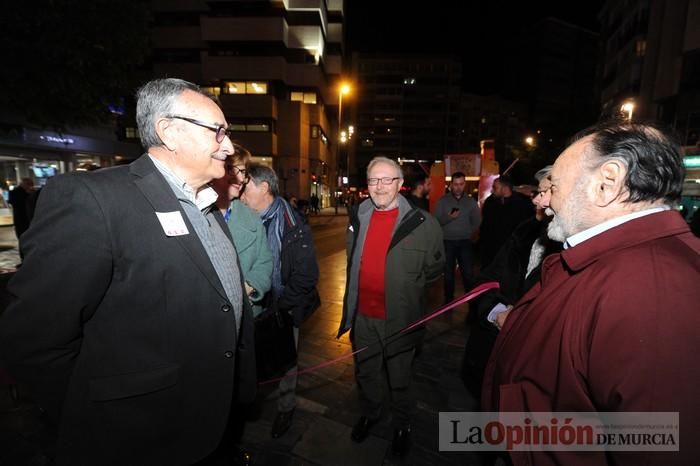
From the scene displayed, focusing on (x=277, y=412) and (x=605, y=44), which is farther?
(x=605, y=44)

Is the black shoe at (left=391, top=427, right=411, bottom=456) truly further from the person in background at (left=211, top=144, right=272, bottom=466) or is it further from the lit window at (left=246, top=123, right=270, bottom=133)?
the lit window at (left=246, top=123, right=270, bottom=133)

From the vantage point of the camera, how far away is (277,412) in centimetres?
289

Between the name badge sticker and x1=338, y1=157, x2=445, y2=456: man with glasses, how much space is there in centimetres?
171

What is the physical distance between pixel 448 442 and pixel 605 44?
51917 millimetres

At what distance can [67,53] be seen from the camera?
7.51m

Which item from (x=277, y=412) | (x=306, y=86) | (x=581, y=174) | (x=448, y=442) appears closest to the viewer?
(x=581, y=174)

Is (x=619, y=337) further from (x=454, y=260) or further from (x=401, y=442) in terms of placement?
(x=454, y=260)

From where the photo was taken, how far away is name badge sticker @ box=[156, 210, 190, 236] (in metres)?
1.36

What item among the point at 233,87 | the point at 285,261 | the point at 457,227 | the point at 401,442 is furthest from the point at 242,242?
the point at 233,87

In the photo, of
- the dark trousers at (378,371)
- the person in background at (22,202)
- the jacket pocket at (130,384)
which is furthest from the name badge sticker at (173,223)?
the person in background at (22,202)

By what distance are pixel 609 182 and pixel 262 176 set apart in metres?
2.48

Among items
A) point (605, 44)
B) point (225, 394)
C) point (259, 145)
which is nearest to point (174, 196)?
point (225, 394)

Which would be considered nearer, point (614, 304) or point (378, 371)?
point (614, 304)

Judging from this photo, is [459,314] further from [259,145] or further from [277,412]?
[259,145]
